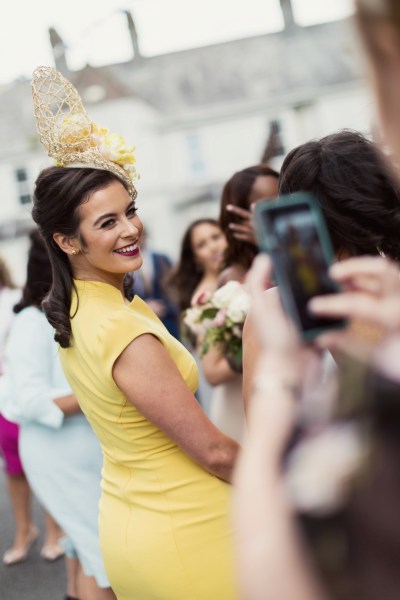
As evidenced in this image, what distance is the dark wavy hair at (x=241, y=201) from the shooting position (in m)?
4.34

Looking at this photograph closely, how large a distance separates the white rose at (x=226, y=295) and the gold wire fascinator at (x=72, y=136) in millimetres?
978

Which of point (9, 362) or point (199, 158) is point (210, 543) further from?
point (199, 158)

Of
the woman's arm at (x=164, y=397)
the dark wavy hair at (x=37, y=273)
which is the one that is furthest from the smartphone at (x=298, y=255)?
the dark wavy hair at (x=37, y=273)

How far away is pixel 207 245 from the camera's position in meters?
6.70

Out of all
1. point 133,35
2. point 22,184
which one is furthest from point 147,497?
point 133,35

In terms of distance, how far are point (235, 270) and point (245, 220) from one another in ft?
0.88

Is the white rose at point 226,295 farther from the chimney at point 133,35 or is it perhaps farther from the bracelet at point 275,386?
the chimney at point 133,35

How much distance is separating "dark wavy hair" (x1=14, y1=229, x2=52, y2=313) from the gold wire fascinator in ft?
5.28

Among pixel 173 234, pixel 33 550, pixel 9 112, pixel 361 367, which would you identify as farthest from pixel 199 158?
pixel 361 367

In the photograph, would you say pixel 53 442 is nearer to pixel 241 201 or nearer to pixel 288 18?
pixel 241 201

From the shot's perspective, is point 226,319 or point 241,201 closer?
point 226,319

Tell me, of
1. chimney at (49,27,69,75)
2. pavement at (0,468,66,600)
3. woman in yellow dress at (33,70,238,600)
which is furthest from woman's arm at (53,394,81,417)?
chimney at (49,27,69,75)

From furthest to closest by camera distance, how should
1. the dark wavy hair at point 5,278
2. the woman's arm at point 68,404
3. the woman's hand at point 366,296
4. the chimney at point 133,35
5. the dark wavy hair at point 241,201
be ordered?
the chimney at point 133,35, the dark wavy hair at point 5,278, the dark wavy hair at point 241,201, the woman's arm at point 68,404, the woman's hand at point 366,296

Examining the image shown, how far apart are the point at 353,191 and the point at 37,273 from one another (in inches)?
108
